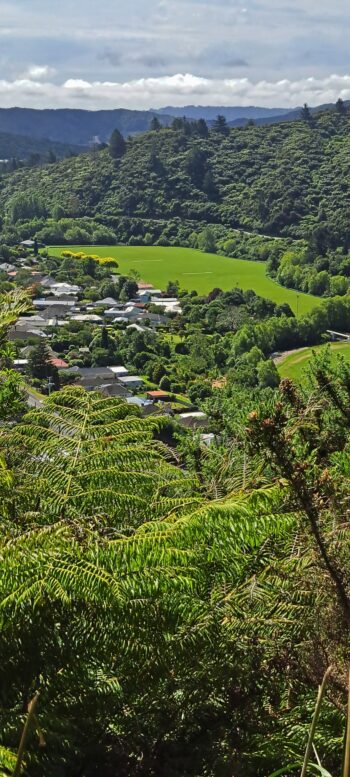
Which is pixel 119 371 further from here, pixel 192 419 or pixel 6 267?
pixel 6 267

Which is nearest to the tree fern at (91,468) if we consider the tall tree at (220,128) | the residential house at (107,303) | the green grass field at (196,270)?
the green grass field at (196,270)

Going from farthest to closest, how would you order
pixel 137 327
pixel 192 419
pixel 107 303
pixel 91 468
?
pixel 107 303 < pixel 137 327 < pixel 192 419 < pixel 91 468

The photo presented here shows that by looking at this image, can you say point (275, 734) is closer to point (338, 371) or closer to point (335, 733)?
point (335, 733)

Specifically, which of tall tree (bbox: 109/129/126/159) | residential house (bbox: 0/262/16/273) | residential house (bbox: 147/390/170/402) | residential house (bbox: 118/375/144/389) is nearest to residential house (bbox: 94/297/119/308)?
residential house (bbox: 0/262/16/273)

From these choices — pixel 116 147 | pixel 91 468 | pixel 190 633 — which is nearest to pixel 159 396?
pixel 91 468

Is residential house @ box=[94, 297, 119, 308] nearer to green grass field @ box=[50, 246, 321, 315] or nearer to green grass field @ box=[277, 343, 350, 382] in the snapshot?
green grass field @ box=[50, 246, 321, 315]

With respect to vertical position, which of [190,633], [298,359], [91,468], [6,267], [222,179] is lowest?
[298,359]
